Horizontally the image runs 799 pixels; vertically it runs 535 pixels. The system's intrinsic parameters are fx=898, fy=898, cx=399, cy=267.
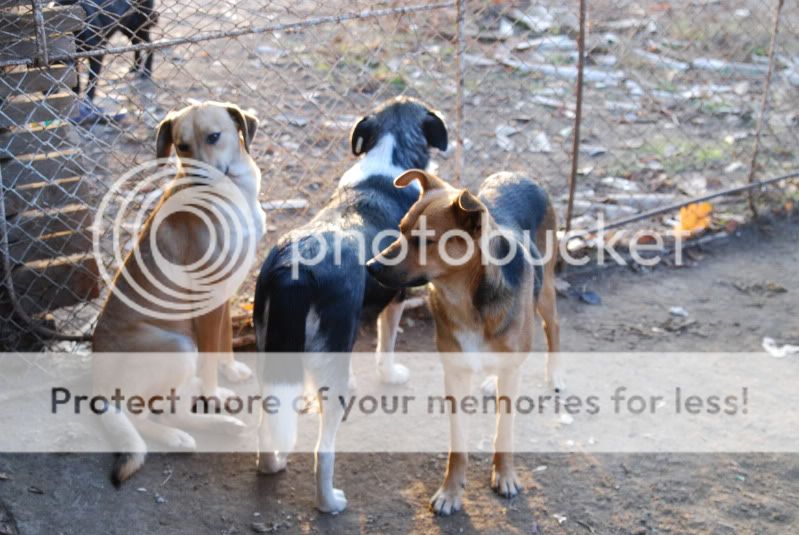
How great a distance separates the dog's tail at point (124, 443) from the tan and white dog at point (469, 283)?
4.54ft

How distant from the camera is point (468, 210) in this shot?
138 inches

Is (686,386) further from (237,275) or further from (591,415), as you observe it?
(237,275)

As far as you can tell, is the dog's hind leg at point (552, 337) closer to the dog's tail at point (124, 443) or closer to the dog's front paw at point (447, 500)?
the dog's front paw at point (447, 500)

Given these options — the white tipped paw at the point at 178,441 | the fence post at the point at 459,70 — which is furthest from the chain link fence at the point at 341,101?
the white tipped paw at the point at 178,441

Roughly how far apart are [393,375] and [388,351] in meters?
0.14

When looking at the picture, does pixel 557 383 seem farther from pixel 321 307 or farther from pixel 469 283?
pixel 321 307

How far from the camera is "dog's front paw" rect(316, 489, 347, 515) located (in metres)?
3.99

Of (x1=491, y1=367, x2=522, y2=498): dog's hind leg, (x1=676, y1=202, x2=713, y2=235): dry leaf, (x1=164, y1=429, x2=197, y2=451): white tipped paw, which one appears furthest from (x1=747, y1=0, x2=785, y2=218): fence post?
(x1=164, y1=429, x2=197, y2=451): white tipped paw

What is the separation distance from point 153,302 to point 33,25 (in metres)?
1.50

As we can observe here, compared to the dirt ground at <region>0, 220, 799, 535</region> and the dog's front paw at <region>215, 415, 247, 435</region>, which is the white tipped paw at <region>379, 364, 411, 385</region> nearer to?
the dirt ground at <region>0, 220, 799, 535</region>

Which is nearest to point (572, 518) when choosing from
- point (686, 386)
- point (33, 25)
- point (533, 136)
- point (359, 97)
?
point (686, 386)

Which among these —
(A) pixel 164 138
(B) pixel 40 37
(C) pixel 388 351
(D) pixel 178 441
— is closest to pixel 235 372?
(D) pixel 178 441

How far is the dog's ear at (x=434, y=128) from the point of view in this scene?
4.77 metres

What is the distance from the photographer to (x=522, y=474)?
14.1 feet
